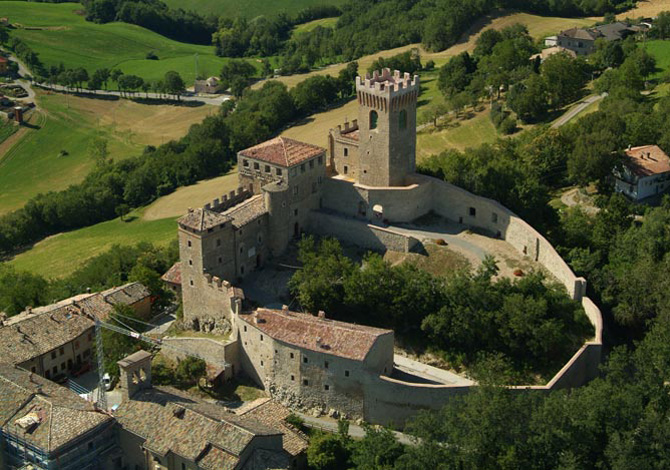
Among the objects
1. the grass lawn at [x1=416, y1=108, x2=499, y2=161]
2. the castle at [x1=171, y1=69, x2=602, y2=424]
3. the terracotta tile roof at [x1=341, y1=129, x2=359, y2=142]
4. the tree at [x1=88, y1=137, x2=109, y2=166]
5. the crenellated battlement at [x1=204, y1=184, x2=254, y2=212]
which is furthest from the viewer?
the tree at [x1=88, y1=137, x2=109, y2=166]

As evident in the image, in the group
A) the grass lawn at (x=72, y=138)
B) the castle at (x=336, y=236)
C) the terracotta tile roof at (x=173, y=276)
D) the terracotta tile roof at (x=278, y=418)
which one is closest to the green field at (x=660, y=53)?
the castle at (x=336, y=236)

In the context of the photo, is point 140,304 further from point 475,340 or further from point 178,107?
point 178,107

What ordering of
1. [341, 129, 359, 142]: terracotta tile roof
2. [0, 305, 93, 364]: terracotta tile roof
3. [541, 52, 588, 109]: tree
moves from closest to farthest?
1. [0, 305, 93, 364]: terracotta tile roof
2. [341, 129, 359, 142]: terracotta tile roof
3. [541, 52, 588, 109]: tree

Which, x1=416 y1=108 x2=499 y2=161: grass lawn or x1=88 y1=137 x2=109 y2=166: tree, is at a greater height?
x1=416 y1=108 x2=499 y2=161: grass lawn

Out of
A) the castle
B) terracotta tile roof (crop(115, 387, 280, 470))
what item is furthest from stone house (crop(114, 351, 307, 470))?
the castle

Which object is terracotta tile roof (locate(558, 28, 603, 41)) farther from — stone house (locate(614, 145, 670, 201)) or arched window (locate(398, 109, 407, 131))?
arched window (locate(398, 109, 407, 131))

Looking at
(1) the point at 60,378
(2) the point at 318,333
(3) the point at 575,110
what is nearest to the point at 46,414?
(1) the point at 60,378

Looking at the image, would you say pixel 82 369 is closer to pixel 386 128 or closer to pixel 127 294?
pixel 127 294
